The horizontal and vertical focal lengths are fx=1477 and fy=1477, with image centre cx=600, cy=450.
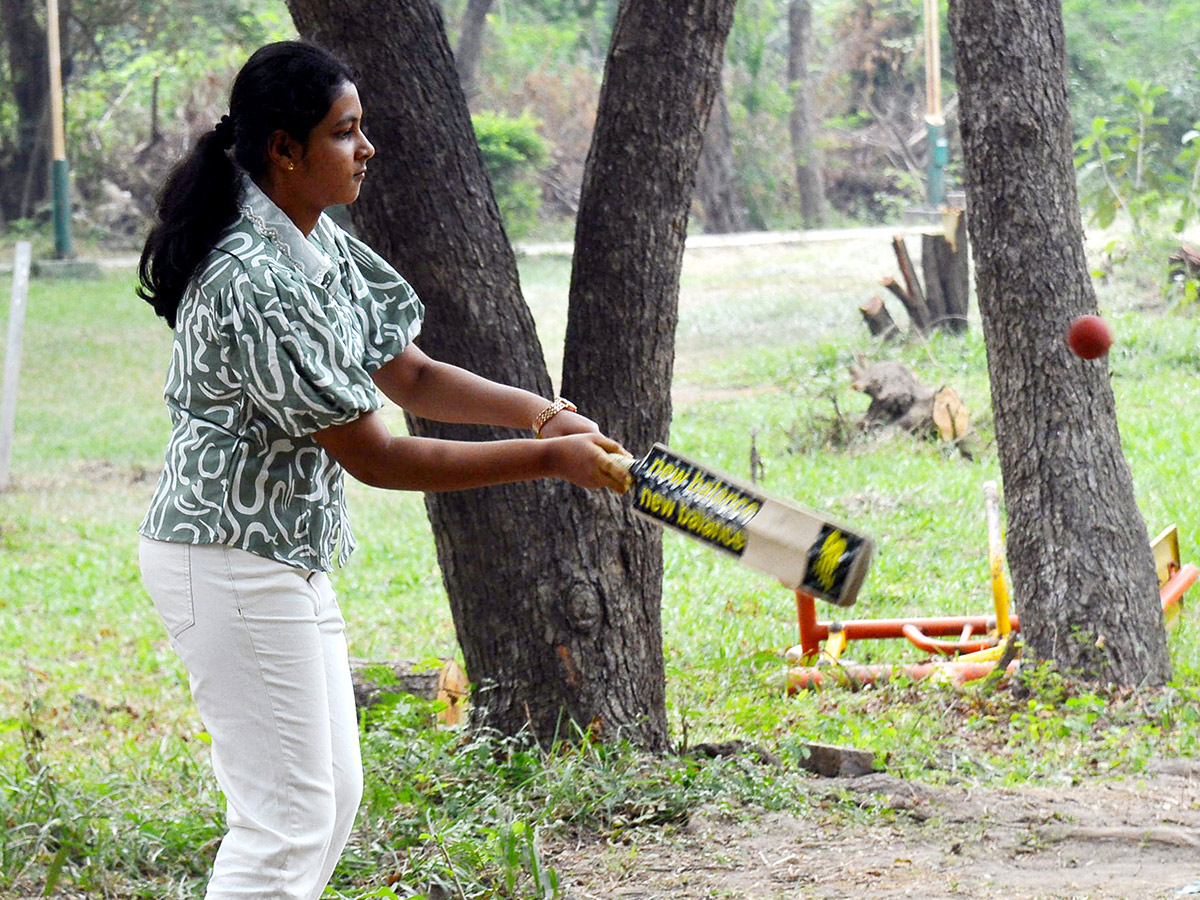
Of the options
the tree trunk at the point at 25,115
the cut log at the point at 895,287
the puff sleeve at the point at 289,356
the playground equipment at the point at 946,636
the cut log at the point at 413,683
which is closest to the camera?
the puff sleeve at the point at 289,356

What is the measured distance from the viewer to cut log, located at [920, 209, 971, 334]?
13.3m

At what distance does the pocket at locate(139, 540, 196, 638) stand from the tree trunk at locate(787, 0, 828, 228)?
83.6ft

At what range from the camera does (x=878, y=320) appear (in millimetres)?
13359

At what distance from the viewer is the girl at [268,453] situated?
250 centimetres

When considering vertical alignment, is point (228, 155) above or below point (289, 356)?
above

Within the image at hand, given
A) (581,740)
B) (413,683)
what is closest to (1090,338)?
(581,740)

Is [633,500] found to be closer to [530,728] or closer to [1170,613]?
[530,728]

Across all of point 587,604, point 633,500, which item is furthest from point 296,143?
point 587,604

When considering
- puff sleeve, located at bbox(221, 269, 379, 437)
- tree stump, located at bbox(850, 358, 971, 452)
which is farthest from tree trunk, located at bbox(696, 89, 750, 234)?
puff sleeve, located at bbox(221, 269, 379, 437)

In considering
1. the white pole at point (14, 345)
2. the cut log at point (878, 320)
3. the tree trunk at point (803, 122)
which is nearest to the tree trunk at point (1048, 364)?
the white pole at point (14, 345)

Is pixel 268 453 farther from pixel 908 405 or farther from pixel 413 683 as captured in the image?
pixel 908 405

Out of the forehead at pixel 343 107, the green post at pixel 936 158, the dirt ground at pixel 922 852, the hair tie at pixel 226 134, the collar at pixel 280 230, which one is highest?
the green post at pixel 936 158

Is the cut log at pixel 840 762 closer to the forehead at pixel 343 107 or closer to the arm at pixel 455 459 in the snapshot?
the arm at pixel 455 459

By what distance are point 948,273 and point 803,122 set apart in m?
14.3
